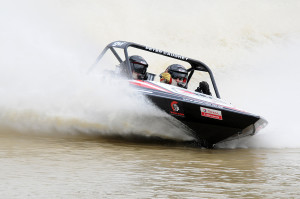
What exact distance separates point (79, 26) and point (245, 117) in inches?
745

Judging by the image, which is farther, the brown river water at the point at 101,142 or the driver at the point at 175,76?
the driver at the point at 175,76

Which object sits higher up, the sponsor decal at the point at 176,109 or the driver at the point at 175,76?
the driver at the point at 175,76

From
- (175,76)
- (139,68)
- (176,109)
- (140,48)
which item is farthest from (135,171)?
(140,48)

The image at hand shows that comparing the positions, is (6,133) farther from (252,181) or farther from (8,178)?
(252,181)

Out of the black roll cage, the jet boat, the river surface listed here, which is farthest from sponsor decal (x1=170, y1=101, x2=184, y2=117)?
the black roll cage

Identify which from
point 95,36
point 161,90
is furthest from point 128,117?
point 95,36

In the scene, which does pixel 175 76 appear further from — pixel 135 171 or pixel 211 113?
pixel 135 171

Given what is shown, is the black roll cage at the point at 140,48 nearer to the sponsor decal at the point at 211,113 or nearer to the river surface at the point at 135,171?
the sponsor decal at the point at 211,113

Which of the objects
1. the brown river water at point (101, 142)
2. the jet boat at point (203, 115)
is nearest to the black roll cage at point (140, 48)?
the brown river water at point (101, 142)

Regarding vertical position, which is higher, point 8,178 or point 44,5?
point 44,5

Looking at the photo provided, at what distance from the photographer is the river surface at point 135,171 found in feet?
12.1

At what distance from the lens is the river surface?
3.69 m

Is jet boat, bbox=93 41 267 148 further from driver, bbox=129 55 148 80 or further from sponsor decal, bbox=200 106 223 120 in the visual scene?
driver, bbox=129 55 148 80

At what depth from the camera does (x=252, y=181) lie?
4.38 m
